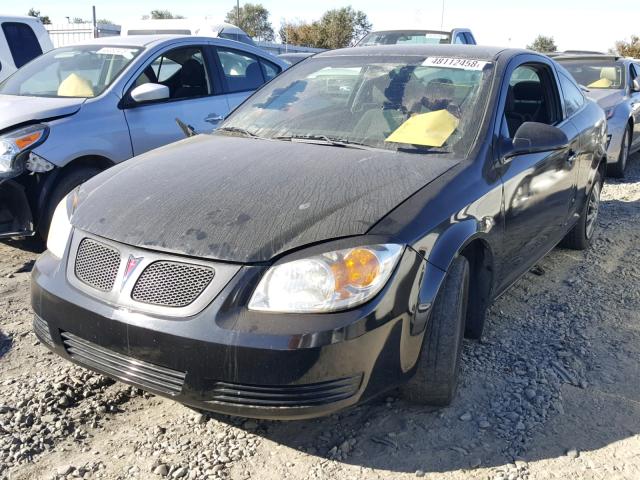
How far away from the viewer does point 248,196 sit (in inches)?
99.4

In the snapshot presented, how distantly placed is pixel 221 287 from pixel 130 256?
40 centimetres

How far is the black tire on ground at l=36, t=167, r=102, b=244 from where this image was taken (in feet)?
14.2

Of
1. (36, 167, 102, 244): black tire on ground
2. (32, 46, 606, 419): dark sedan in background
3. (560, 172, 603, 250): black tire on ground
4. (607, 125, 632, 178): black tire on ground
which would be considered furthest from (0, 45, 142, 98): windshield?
(607, 125, 632, 178): black tire on ground

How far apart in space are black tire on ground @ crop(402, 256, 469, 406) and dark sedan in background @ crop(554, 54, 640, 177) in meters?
5.92

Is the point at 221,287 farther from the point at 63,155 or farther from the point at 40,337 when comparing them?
the point at 63,155

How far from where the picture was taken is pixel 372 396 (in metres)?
2.26

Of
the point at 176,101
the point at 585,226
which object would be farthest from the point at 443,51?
the point at 176,101

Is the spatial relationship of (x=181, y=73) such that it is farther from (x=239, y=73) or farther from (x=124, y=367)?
(x=124, y=367)

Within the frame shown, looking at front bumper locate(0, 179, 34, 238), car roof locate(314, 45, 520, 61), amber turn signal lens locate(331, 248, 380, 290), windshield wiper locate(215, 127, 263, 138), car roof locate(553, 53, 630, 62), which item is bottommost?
front bumper locate(0, 179, 34, 238)

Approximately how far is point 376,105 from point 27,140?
2512 millimetres

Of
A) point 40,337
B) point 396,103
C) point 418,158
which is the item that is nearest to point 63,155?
point 40,337

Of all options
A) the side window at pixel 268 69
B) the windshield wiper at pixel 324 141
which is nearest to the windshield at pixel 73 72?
the side window at pixel 268 69

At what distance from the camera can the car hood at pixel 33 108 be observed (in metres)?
4.38

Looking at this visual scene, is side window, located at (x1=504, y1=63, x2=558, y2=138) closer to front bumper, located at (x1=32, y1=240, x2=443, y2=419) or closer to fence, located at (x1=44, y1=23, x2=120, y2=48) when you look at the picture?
front bumper, located at (x1=32, y1=240, x2=443, y2=419)
